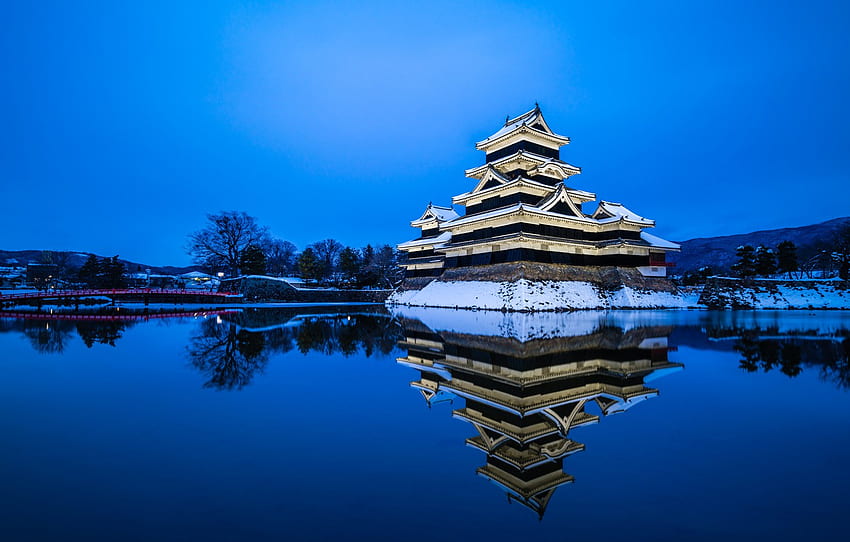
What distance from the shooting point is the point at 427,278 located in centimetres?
4500

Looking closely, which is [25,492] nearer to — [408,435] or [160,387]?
[408,435]

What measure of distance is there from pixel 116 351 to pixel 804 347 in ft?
59.6

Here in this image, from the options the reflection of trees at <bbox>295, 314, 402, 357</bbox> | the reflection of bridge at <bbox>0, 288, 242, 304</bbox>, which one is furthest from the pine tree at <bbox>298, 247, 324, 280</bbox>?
the reflection of trees at <bbox>295, 314, 402, 357</bbox>

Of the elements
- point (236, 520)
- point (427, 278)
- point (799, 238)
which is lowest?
point (236, 520)

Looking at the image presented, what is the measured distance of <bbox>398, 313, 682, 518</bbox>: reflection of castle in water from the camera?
3.66 meters

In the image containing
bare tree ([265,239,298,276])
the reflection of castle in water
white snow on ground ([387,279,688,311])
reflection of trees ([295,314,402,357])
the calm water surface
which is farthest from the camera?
bare tree ([265,239,298,276])

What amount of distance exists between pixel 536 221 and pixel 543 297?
22.6 feet

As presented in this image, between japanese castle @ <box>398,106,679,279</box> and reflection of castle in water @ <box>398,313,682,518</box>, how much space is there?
67.0 feet

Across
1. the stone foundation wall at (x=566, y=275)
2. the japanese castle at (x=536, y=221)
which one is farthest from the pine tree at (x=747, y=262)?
the stone foundation wall at (x=566, y=275)

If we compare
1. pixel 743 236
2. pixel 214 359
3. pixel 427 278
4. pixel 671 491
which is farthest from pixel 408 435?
pixel 743 236

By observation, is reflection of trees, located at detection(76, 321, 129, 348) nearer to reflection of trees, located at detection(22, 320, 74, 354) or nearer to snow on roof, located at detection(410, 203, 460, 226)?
reflection of trees, located at detection(22, 320, 74, 354)

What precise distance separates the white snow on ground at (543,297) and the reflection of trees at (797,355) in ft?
48.2

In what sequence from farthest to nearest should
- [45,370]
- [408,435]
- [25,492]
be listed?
[45,370], [408,435], [25,492]

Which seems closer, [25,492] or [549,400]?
[25,492]
